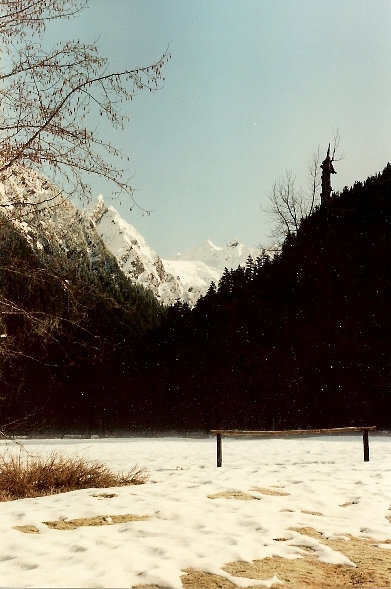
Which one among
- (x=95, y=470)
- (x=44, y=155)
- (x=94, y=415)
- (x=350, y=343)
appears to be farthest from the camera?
(x=94, y=415)

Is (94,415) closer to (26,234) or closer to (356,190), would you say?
(356,190)

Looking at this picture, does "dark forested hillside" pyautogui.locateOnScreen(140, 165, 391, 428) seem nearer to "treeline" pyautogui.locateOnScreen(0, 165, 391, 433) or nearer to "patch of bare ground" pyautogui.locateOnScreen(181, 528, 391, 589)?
"treeline" pyautogui.locateOnScreen(0, 165, 391, 433)

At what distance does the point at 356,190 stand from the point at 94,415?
2840 centimetres

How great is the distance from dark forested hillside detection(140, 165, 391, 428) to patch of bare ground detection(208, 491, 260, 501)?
61.8 feet

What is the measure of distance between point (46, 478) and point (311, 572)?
4965mm

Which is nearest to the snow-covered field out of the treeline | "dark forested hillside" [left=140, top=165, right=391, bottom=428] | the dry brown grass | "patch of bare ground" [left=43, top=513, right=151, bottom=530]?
"patch of bare ground" [left=43, top=513, right=151, bottom=530]

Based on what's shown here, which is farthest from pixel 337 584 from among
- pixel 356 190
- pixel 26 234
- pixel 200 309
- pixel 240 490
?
pixel 200 309

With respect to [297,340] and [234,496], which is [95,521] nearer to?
[234,496]

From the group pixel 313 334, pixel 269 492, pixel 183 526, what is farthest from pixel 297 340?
pixel 183 526

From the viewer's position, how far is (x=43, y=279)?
6703mm

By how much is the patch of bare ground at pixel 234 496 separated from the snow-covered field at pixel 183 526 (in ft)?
0.04

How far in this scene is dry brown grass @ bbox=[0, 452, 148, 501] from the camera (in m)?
8.04

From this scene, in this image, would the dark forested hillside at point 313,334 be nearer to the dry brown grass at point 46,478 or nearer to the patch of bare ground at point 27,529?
the dry brown grass at point 46,478

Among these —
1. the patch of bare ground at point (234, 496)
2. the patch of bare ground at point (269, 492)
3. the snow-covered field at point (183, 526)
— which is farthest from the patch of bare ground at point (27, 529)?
the patch of bare ground at point (269, 492)
